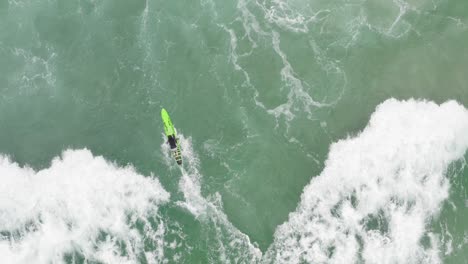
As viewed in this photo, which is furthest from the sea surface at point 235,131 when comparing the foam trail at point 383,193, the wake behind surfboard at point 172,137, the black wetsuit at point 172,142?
the black wetsuit at point 172,142

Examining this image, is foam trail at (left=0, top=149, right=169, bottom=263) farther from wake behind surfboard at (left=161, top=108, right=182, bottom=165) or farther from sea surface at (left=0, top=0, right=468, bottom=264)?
wake behind surfboard at (left=161, top=108, right=182, bottom=165)

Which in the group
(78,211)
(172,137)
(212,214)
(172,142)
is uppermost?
(172,137)

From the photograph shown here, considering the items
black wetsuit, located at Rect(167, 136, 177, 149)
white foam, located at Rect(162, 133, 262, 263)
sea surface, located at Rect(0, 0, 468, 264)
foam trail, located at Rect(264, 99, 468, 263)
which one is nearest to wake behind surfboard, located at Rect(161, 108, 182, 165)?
black wetsuit, located at Rect(167, 136, 177, 149)

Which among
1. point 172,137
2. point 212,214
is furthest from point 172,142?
point 212,214

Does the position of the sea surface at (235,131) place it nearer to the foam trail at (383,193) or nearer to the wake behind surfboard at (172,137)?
the foam trail at (383,193)

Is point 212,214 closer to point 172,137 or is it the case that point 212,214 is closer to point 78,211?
point 172,137
